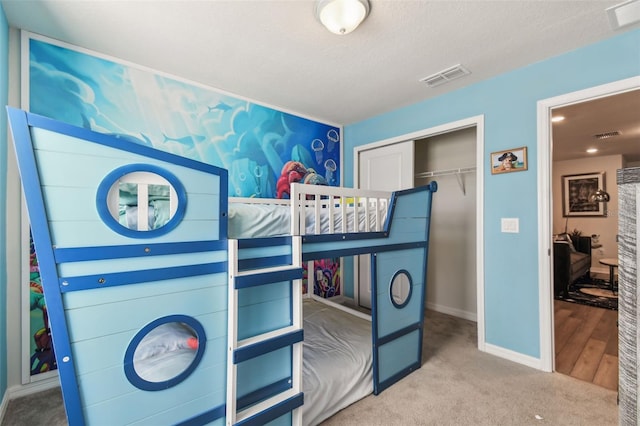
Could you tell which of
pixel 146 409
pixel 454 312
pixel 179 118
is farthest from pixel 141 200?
pixel 454 312

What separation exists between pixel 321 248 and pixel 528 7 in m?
1.85

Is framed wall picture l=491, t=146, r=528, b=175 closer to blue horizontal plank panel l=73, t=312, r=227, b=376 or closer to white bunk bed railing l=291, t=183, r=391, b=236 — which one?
white bunk bed railing l=291, t=183, r=391, b=236

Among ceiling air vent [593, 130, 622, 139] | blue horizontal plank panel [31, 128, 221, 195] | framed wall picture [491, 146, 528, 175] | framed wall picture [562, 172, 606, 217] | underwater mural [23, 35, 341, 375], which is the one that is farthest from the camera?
framed wall picture [562, 172, 606, 217]

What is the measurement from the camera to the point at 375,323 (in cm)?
188

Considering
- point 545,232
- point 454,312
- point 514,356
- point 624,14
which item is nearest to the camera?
point 624,14

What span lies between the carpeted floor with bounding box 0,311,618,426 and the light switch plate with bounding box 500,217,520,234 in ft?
3.54

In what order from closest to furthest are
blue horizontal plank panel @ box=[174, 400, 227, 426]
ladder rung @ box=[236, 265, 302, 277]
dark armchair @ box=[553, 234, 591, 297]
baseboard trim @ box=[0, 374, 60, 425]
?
1. blue horizontal plank panel @ box=[174, 400, 227, 426]
2. ladder rung @ box=[236, 265, 302, 277]
3. baseboard trim @ box=[0, 374, 60, 425]
4. dark armchair @ box=[553, 234, 591, 297]

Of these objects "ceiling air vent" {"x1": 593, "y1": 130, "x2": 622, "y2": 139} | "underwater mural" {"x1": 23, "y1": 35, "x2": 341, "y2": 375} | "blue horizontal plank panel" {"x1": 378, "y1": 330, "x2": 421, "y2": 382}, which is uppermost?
"ceiling air vent" {"x1": 593, "y1": 130, "x2": 622, "y2": 139}

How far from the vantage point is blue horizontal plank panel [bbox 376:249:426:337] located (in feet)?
6.36

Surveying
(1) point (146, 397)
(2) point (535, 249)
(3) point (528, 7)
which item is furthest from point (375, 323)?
(3) point (528, 7)

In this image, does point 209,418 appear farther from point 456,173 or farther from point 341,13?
point 456,173

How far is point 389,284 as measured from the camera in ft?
6.57

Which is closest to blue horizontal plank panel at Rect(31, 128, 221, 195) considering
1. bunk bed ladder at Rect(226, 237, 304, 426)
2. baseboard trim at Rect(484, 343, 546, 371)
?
bunk bed ladder at Rect(226, 237, 304, 426)

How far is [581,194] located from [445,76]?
5315mm
